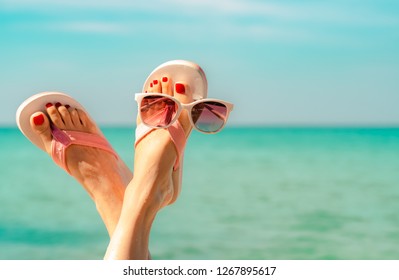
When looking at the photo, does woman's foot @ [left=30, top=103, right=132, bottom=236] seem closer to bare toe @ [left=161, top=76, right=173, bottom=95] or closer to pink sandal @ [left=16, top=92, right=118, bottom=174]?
pink sandal @ [left=16, top=92, right=118, bottom=174]

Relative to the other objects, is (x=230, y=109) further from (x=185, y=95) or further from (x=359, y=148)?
A: (x=359, y=148)

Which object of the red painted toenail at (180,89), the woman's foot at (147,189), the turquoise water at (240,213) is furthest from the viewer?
the turquoise water at (240,213)

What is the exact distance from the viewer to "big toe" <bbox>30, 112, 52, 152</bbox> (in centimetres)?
275

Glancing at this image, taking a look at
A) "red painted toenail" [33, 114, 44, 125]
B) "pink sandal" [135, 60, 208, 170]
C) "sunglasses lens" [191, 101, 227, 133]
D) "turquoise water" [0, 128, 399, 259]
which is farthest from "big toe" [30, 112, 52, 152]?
"turquoise water" [0, 128, 399, 259]

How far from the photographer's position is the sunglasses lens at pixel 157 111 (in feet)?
8.22

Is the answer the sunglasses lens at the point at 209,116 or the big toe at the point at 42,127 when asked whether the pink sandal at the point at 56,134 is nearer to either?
the big toe at the point at 42,127

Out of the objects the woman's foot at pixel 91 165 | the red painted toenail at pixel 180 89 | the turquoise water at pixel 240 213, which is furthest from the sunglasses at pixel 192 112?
the turquoise water at pixel 240 213

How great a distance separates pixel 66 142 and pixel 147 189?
1.71 ft

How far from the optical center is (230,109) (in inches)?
100

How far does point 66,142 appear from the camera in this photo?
277 centimetres

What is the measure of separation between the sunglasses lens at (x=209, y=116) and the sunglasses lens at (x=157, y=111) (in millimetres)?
82
